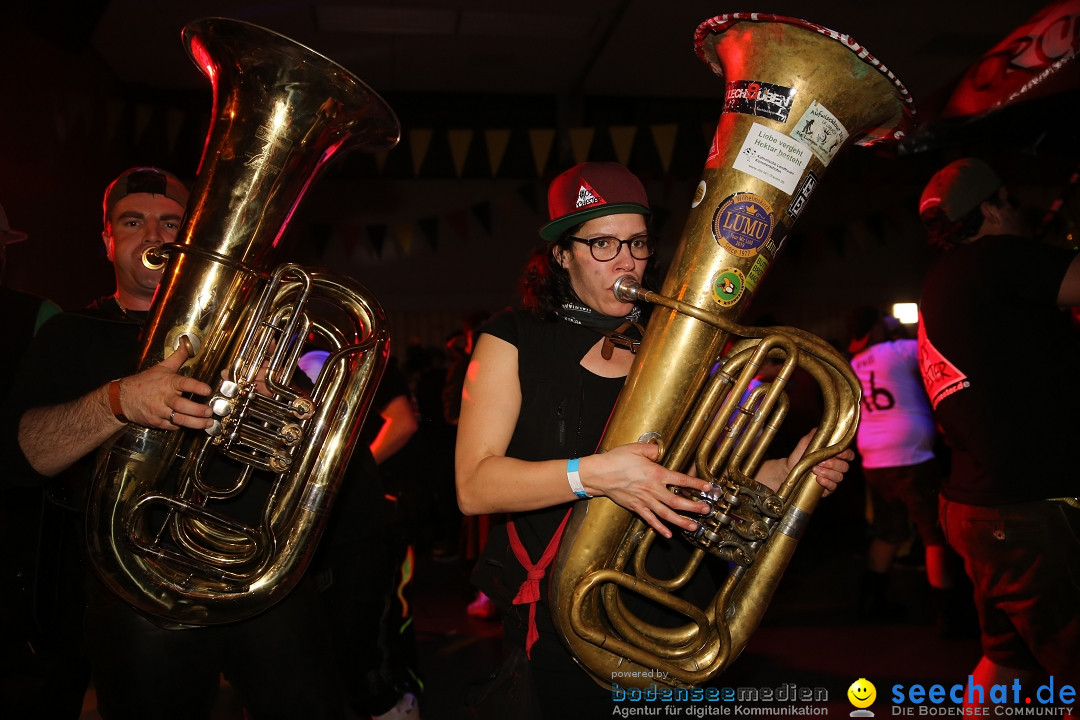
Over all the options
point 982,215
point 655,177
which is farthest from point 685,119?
point 982,215

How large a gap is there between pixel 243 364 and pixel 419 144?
Answer: 6.44m

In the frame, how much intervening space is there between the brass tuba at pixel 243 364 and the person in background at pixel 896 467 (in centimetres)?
367

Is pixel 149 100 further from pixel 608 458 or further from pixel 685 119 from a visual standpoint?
→ pixel 608 458

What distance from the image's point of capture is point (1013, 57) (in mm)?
4398

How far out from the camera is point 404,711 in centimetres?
→ 309

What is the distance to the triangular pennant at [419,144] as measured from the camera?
783 centimetres

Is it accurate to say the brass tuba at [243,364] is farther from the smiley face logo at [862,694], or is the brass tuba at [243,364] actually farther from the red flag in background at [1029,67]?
the red flag in background at [1029,67]

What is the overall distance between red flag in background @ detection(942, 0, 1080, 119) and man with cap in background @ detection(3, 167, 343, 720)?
4501 millimetres

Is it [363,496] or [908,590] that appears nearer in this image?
[363,496]

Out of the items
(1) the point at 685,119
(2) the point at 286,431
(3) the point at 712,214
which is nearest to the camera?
(3) the point at 712,214

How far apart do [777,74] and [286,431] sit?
144 cm

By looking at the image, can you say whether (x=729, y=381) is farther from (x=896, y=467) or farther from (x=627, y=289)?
(x=896, y=467)

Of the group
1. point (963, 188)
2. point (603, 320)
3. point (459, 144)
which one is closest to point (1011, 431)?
point (963, 188)

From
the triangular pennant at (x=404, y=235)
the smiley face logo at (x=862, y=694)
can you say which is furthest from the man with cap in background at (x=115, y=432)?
the triangular pennant at (x=404, y=235)
